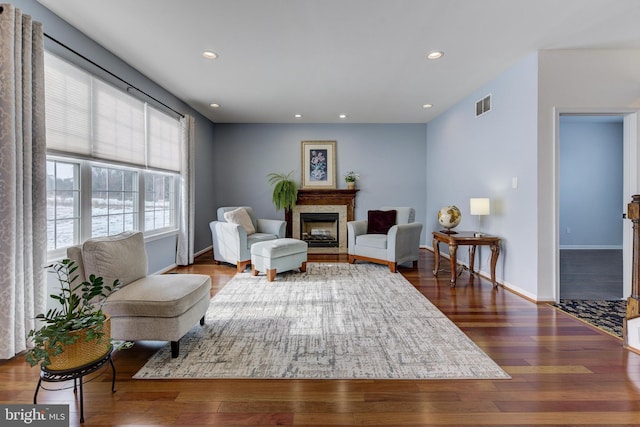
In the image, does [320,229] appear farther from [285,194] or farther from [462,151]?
[462,151]

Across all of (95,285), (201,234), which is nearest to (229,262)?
(201,234)

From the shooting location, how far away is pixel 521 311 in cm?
277

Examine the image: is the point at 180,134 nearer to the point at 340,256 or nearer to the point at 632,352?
the point at 340,256

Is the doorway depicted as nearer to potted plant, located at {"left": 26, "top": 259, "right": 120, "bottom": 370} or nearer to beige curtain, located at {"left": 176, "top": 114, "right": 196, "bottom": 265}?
beige curtain, located at {"left": 176, "top": 114, "right": 196, "bottom": 265}

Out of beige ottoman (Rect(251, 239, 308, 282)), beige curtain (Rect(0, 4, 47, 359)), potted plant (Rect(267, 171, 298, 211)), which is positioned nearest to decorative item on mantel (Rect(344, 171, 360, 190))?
potted plant (Rect(267, 171, 298, 211))

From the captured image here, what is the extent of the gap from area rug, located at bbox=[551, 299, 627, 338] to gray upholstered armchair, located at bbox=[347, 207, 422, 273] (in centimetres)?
182

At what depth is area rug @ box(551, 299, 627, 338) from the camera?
243 cm

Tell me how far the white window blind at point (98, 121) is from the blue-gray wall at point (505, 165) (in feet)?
14.1

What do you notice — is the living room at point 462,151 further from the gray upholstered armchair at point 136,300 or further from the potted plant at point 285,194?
the gray upholstered armchair at point 136,300

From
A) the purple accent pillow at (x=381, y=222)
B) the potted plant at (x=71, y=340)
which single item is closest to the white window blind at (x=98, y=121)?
the potted plant at (x=71, y=340)

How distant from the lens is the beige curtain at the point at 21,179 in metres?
1.88

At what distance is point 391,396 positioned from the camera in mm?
1597

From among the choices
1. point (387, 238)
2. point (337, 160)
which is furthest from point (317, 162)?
point (387, 238)

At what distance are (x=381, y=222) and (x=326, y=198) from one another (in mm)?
1520
